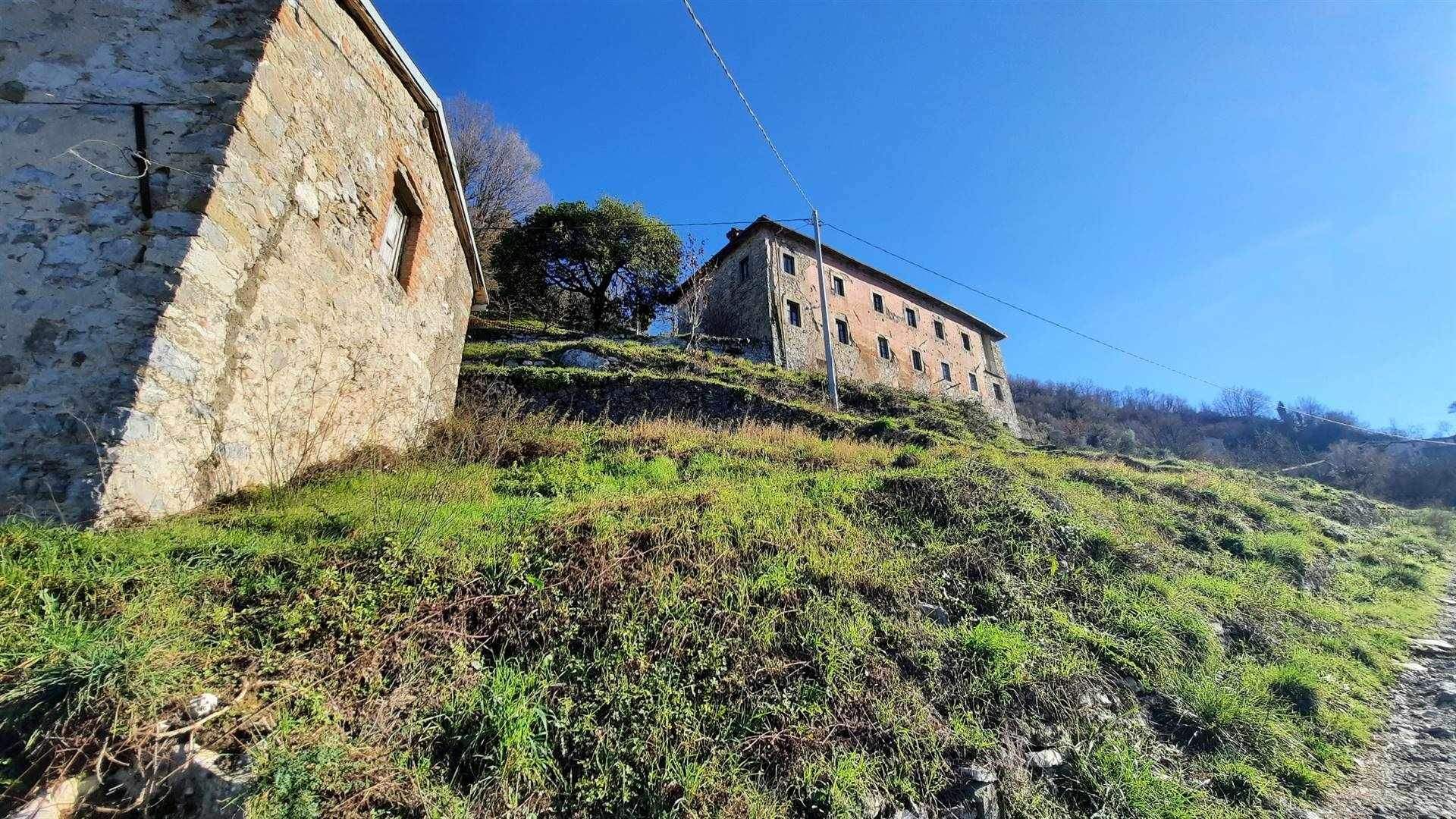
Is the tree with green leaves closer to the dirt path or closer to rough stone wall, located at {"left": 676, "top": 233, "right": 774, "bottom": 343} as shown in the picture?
rough stone wall, located at {"left": 676, "top": 233, "right": 774, "bottom": 343}

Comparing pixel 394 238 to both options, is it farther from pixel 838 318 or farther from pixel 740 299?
pixel 838 318

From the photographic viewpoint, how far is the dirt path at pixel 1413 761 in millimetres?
3291

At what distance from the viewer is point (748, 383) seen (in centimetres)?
1628

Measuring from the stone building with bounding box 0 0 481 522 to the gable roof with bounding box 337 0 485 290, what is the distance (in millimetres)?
155

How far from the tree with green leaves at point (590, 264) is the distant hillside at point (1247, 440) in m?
22.9

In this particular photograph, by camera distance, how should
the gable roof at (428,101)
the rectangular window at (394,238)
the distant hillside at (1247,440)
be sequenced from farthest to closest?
the distant hillside at (1247,440)
the rectangular window at (394,238)
the gable roof at (428,101)

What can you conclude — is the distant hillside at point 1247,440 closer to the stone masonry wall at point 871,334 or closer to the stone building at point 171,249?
the stone masonry wall at point 871,334

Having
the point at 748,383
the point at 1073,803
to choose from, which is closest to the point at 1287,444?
the point at 748,383

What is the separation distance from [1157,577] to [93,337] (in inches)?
374

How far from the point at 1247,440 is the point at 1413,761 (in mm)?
64677

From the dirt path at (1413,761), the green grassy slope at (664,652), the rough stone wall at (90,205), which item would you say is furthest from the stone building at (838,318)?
the rough stone wall at (90,205)

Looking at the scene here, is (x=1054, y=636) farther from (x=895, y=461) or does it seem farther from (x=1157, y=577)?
(x=895, y=461)

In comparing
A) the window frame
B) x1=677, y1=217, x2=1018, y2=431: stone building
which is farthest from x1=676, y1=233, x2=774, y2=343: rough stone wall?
the window frame

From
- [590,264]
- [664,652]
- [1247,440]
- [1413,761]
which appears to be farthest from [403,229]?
[1247,440]
